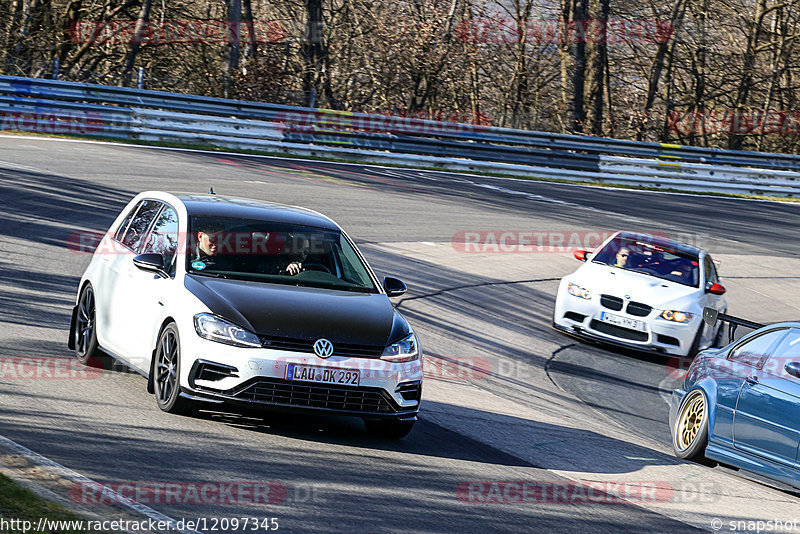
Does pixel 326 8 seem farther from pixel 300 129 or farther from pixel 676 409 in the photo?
pixel 676 409

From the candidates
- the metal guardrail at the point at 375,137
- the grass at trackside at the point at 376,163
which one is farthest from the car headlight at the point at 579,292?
the metal guardrail at the point at 375,137

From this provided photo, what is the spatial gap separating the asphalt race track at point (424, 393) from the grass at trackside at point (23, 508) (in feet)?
0.83

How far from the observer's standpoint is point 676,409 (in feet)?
31.2

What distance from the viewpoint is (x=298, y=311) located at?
24.5 ft

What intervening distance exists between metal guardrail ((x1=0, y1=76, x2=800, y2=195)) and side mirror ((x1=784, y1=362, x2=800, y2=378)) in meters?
19.8

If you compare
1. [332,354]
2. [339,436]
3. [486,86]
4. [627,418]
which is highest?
[486,86]

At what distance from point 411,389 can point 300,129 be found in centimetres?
2029

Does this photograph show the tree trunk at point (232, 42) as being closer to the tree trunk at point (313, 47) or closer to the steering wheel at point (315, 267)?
the tree trunk at point (313, 47)

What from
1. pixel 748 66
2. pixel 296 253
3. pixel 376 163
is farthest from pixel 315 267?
pixel 748 66

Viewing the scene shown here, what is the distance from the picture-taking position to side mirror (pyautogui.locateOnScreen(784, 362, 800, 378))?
7793 millimetres

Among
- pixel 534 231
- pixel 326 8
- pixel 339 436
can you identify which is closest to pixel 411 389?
pixel 339 436

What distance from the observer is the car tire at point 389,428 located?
770cm

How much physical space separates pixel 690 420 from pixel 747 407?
968 millimetres

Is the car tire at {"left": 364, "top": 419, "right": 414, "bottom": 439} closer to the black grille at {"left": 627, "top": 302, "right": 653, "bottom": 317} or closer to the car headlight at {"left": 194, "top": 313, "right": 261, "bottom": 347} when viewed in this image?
the car headlight at {"left": 194, "top": 313, "right": 261, "bottom": 347}
